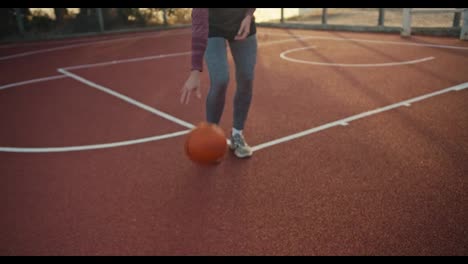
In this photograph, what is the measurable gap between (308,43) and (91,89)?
22.2 ft

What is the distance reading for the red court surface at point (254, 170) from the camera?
8.16ft

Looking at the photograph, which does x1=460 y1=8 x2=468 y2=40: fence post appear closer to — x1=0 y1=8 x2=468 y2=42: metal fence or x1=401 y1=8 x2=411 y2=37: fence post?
x1=0 y1=8 x2=468 y2=42: metal fence

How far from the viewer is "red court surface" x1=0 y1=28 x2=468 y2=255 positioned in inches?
98.0

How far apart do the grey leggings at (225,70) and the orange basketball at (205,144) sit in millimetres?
250

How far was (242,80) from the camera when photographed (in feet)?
11.1

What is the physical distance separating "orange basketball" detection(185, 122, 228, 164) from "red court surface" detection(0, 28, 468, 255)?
232 millimetres

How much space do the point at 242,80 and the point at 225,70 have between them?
0.26m

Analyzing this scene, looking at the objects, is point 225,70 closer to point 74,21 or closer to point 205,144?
point 205,144

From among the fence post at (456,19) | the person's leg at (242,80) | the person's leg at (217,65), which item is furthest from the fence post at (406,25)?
the person's leg at (217,65)

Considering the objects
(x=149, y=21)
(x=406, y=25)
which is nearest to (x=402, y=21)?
(x=406, y=25)
